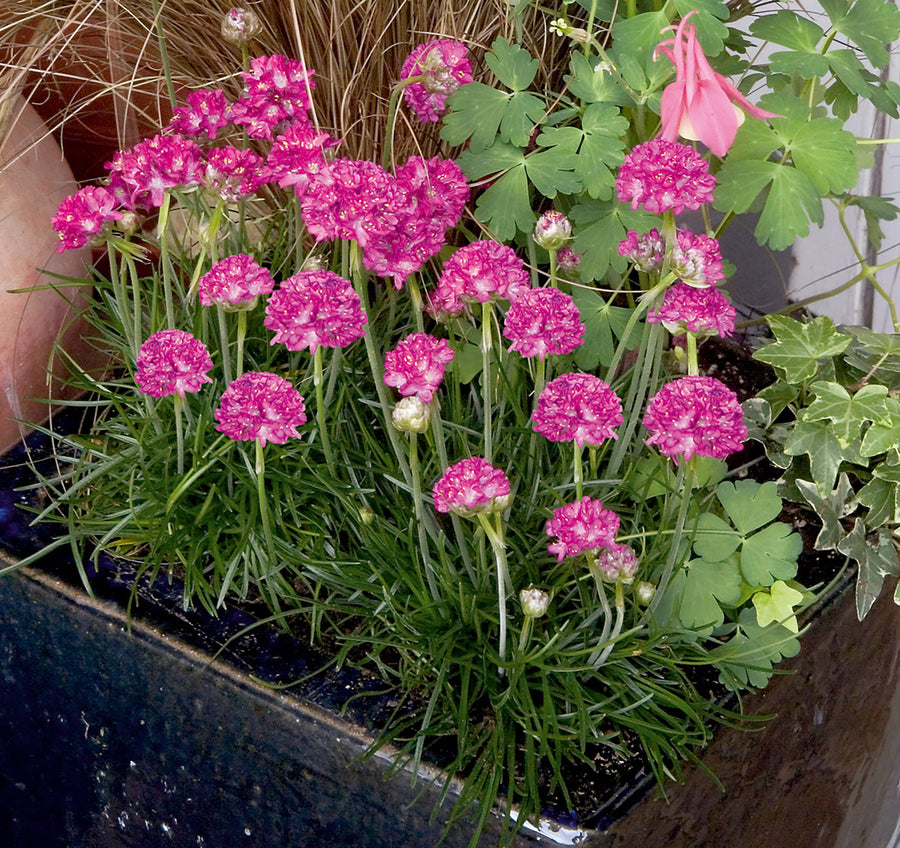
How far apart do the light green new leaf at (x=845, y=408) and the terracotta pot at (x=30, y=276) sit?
0.78 meters

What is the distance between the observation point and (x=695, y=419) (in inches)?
27.1

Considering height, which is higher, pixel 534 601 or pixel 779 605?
pixel 534 601

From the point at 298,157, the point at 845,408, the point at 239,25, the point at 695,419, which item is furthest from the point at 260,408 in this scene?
the point at 845,408

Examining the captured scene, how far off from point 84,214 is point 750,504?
62 cm

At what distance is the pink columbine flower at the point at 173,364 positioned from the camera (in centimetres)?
78

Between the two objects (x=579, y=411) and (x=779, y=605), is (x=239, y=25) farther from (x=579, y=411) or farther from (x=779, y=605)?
(x=779, y=605)

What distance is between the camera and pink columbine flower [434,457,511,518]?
680 mm

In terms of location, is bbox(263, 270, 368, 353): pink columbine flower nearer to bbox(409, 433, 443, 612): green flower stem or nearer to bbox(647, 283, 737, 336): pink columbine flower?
bbox(409, 433, 443, 612): green flower stem

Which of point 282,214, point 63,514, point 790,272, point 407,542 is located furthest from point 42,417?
point 790,272

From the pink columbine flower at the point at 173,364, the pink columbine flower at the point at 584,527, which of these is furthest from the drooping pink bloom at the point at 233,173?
the pink columbine flower at the point at 584,527

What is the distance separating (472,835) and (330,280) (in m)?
0.43

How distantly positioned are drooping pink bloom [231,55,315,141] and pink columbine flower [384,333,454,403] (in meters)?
0.28

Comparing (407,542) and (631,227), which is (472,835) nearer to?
(407,542)

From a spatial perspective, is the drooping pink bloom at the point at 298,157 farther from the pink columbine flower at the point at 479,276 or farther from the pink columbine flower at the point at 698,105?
the pink columbine flower at the point at 698,105
